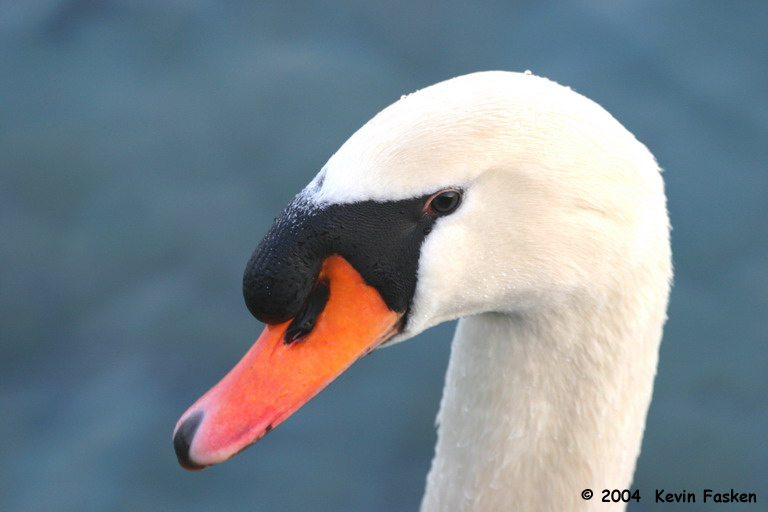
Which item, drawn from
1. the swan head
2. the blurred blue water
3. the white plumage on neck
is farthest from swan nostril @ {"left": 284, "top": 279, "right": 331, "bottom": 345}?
the blurred blue water

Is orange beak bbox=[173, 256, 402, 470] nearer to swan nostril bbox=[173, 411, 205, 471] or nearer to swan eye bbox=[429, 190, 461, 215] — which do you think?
swan nostril bbox=[173, 411, 205, 471]

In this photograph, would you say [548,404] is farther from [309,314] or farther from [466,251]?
[309,314]

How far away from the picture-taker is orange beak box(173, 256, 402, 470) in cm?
263

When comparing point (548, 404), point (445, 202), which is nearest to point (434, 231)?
point (445, 202)

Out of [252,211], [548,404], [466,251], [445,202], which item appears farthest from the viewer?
[252,211]

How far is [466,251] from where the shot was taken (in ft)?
8.75

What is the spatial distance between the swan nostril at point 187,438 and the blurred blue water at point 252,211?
200 cm

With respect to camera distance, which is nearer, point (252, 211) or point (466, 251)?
point (466, 251)

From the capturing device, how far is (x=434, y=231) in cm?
260

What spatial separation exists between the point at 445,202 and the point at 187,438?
85 centimetres

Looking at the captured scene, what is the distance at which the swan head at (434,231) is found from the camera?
8.15ft

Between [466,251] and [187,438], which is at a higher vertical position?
[466,251]

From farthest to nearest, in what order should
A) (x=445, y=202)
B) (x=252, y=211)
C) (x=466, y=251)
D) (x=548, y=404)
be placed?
(x=252, y=211) < (x=548, y=404) < (x=466, y=251) < (x=445, y=202)

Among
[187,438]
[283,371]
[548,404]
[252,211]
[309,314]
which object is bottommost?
[187,438]
